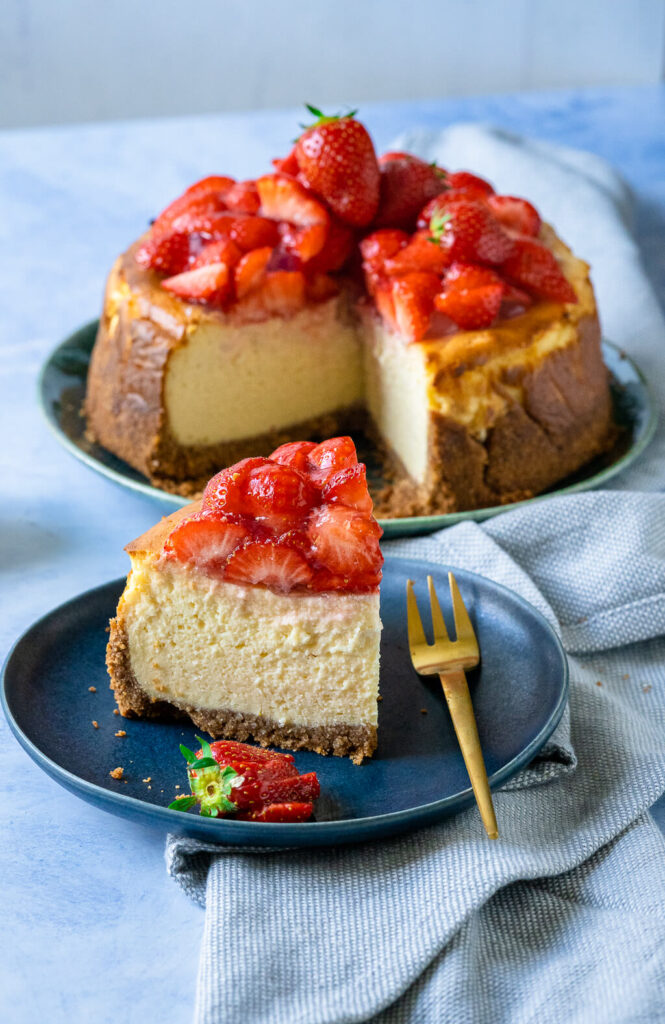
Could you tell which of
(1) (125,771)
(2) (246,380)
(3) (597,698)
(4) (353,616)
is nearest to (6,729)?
(1) (125,771)

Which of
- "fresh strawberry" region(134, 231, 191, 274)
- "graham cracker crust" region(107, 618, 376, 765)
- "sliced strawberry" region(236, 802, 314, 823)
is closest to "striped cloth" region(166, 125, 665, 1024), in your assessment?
"sliced strawberry" region(236, 802, 314, 823)

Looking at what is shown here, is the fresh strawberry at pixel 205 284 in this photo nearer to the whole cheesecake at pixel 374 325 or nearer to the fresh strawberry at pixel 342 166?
the whole cheesecake at pixel 374 325

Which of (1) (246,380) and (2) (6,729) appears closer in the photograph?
(2) (6,729)

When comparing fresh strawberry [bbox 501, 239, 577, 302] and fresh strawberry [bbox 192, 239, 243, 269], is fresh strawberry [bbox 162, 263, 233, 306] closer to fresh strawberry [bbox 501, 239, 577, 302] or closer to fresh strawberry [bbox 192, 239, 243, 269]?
fresh strawberry [bbox 192, 239, 243, 269]

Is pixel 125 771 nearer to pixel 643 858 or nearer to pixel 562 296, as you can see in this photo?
pixel 643 858

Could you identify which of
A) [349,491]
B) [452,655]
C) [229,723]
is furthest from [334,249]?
[229,723]

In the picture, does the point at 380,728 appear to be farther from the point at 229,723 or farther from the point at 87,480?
the point at 87,480
